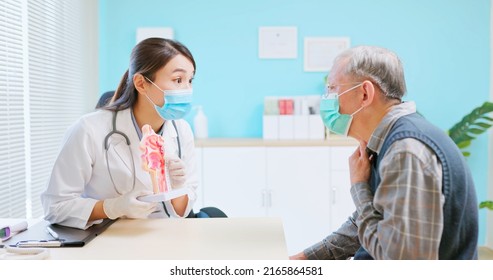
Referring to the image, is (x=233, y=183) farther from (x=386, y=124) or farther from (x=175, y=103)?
(x=386, y=124)

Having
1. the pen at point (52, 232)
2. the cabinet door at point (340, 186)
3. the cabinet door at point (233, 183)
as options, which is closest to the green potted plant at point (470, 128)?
the cabinet door at point (340, 186)

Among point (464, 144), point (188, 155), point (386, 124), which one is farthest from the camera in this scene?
point (464, 144)

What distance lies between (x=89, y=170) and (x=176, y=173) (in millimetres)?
321

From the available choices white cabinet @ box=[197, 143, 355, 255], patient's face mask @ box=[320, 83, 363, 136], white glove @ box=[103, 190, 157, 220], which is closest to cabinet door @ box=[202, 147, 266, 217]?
white cabinet @ box=[197, 143, 355, 255]

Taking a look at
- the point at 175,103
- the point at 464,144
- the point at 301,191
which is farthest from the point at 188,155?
the point at 464,144

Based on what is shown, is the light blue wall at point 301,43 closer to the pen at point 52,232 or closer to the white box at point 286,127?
the white box at point 286,127

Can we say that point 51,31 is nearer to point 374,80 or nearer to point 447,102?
point 374,80

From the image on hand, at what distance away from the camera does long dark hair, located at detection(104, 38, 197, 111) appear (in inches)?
87.0

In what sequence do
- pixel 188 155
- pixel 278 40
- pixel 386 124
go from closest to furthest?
pixel 386 124
pixel 188 155
pixel 278 40

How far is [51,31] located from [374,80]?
2550 millimetres

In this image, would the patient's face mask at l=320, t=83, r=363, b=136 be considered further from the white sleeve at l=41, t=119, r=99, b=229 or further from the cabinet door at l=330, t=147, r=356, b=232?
the cabinet door at l=330, t=147, r=356, b=232

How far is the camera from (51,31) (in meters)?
3.62

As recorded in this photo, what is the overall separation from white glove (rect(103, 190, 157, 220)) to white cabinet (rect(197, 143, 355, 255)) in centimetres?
204

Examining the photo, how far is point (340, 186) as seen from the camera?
13.2 ft
